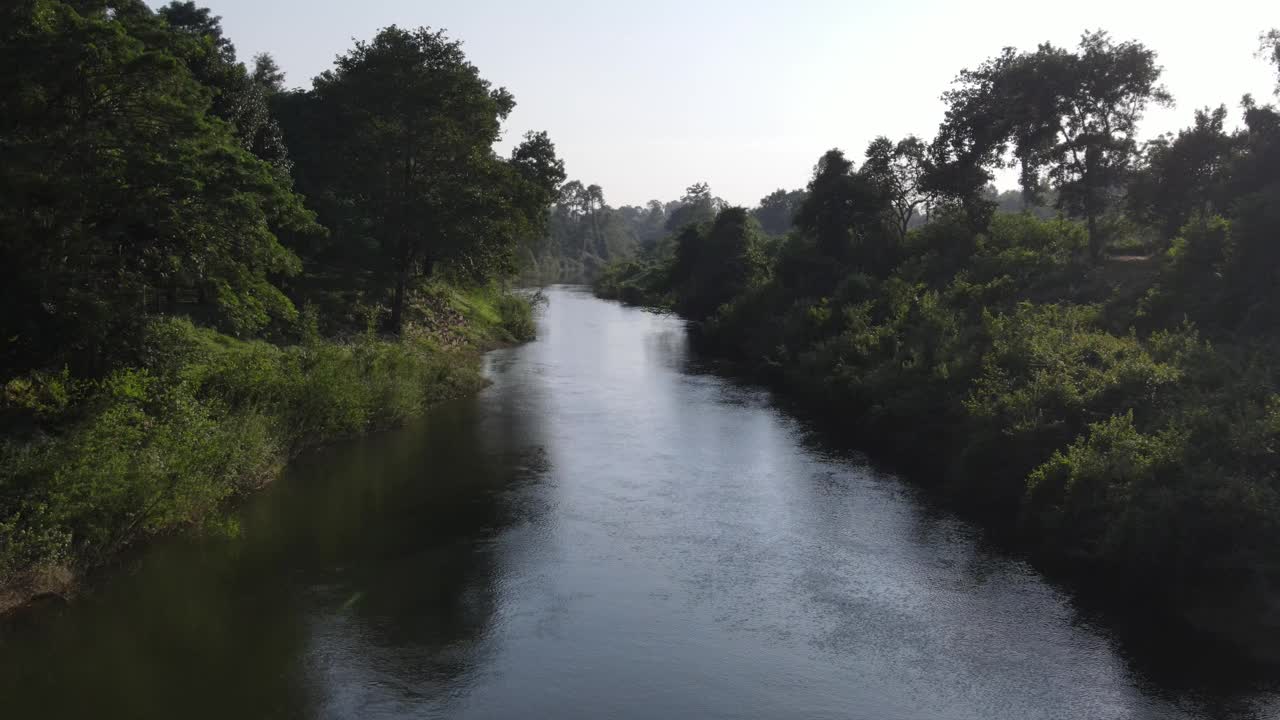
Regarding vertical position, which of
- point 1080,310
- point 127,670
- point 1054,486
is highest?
point 1080,310

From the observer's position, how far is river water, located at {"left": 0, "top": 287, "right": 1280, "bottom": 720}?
1530 cm

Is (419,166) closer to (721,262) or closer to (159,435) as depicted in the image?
(159,435)

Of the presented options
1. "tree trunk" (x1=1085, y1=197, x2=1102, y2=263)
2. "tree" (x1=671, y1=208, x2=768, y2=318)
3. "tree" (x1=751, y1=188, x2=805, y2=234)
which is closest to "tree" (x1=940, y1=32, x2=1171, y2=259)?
"tree trunk" (x1=1085, y1=197, x2=1102, y2=263)

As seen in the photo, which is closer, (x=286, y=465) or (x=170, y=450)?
(x=170, y=450)

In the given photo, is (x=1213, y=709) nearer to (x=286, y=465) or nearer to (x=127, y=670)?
(x=127, y=670)

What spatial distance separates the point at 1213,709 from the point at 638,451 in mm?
20417

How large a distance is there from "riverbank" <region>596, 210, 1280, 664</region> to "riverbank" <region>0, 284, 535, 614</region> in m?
20.8

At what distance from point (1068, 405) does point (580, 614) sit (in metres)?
17.3

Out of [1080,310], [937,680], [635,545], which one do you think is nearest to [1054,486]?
[937,680]

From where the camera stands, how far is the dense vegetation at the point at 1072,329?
65.8ft

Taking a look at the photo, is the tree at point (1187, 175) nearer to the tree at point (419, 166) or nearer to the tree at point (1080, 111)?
the tree at point (1080, 111)

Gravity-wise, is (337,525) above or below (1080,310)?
below

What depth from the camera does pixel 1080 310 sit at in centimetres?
3781

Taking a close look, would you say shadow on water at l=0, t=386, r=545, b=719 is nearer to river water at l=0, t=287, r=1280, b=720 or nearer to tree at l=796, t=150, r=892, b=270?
river water at l=0, t=287, r=1280, b=720
